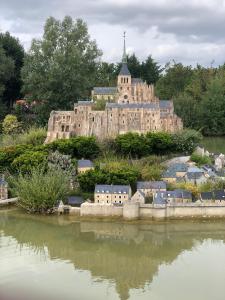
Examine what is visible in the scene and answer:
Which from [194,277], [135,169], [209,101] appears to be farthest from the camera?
[209,101]

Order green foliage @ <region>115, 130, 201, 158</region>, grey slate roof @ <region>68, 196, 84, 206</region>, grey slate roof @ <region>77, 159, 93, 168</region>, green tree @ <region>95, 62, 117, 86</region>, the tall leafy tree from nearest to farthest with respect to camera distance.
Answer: grey slate roof @ <region>68, 196, 84, 206</region> < grey slate roof @ <region>77, 159, 93, 168</region> < green foliage @ <region>115, 130, 201, 158</region> < green tree @ <region>95, 62, 117, 86</region> < the tall leafy tree

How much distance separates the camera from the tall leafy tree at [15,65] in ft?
184

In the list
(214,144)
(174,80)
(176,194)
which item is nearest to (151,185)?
(176,194)

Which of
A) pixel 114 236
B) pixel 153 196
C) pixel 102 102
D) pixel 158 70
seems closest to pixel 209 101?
pixel 158 70

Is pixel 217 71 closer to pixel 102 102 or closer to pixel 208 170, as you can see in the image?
pixel 102 102

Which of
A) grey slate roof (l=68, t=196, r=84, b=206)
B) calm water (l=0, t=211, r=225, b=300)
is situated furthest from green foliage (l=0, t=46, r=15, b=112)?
calm water (l=0, t=211, r=225, b=300)

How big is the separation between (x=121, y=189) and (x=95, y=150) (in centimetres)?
651

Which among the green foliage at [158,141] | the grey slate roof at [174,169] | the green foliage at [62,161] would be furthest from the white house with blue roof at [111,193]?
the green foliage at [158,141]

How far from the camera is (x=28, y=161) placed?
1400 inches

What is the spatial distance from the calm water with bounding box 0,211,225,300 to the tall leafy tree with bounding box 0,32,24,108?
84.8 feet

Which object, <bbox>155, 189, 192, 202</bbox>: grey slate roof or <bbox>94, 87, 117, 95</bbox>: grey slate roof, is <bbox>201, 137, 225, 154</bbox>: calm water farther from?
<bbox>155, 189, 192, 202</bbox>: grey slate roof

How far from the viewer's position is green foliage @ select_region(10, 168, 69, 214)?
31900 mm

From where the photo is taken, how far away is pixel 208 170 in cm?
3616

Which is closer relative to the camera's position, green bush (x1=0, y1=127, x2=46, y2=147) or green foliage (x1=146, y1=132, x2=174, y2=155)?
green foliage (x1=146, y1=132, x2=174, y2=155)
